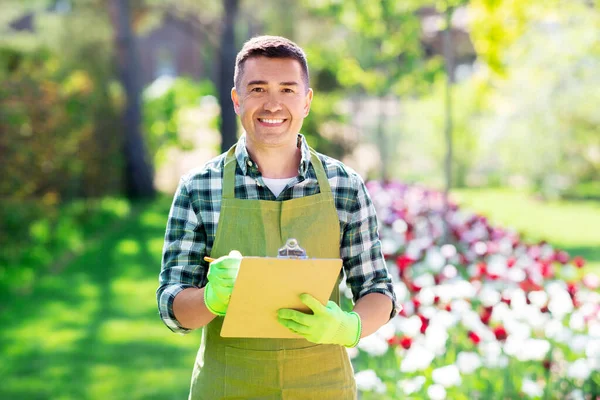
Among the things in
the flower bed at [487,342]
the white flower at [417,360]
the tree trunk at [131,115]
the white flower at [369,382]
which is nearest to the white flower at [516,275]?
the flower bed at [487,342]

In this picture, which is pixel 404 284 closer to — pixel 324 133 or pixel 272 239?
pixel 272 239

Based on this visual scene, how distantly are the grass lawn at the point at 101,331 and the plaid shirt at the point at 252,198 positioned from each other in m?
2.89

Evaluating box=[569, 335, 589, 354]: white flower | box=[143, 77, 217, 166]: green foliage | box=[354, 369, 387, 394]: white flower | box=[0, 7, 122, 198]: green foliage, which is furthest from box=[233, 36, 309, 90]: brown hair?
box=[143, 77, 217, 166]: green foliage

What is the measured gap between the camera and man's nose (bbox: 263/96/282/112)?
200 centimetres

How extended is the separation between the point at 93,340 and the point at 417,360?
3.03 m

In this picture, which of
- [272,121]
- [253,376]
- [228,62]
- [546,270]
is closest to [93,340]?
[546,270]

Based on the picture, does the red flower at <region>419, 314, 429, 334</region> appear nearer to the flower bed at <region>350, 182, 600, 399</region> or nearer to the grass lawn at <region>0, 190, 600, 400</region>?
the flower bed at <region>350, 182, 600, 399</region>

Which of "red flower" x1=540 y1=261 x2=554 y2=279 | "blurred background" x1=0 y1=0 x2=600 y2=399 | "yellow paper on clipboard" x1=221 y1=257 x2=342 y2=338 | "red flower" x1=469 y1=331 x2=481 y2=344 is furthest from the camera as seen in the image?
"blurred background" x1=0 y1=0 x2=600 y2=399

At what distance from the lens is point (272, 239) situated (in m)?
2.06

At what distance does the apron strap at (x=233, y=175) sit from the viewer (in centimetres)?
207

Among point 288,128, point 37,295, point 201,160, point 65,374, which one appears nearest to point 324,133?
point 201,160

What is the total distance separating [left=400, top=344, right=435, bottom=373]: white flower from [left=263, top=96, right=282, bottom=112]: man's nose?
6.17ft

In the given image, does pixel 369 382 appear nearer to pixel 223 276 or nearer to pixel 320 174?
pixel 320 174

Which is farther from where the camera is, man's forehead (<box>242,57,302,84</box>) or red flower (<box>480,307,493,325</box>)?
red flower (<box>480,307,493,325</box>)
